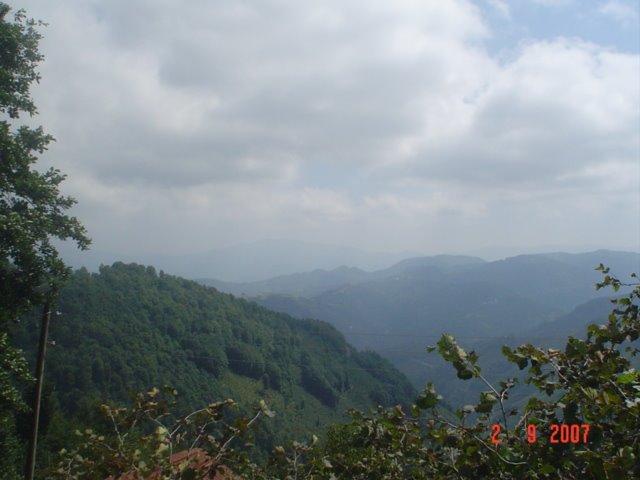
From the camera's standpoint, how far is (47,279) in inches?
443

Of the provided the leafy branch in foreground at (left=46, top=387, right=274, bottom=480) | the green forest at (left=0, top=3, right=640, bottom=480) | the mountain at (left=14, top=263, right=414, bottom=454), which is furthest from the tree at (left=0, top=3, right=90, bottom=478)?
the mountain at (left=14, top=263, right=414, bottom=454)

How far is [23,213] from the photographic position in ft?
36.8

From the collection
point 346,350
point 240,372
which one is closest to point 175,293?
point 240,372

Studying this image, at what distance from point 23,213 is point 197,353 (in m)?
92.9

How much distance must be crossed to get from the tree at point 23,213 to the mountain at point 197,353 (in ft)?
212

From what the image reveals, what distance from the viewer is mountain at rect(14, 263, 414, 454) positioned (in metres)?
77.4

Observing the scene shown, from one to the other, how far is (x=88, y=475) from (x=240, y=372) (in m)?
108

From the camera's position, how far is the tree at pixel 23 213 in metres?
10.6

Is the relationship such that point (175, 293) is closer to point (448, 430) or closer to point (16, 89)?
point (16, 89)
